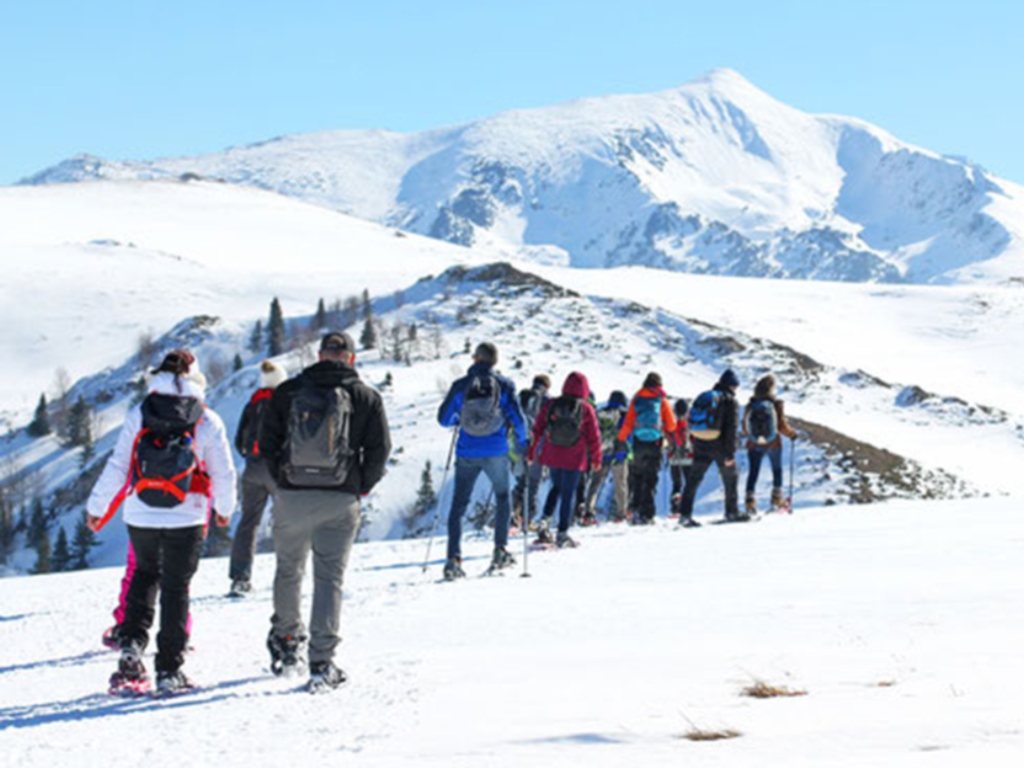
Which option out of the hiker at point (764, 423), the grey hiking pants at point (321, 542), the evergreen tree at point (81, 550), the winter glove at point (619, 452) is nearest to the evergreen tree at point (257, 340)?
the evergreen tree at point (81, 550)

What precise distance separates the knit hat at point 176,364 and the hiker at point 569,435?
22.1 feet

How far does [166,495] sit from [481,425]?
474 centimetres

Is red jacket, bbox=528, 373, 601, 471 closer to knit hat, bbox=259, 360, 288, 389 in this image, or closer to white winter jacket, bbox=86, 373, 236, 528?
knit hat, bbox=259, 360, 288, 389

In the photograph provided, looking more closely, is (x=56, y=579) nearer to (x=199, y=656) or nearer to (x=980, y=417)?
(x=199, y=656)

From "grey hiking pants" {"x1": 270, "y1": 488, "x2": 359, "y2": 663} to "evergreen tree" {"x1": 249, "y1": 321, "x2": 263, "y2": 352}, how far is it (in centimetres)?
11218

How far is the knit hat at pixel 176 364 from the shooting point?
702 cm

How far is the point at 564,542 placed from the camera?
47.5 ft

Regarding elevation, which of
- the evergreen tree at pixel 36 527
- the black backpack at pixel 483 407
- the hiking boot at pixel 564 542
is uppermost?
the black backpack at pixel 483 407

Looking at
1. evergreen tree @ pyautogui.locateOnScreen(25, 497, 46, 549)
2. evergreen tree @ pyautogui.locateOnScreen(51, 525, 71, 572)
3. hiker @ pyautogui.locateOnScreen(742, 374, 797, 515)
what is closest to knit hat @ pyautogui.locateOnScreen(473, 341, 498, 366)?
hiker @ pyautogui.locateOnScreen(742, 374, 797, 515)

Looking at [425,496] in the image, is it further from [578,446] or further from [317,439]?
[317,439]

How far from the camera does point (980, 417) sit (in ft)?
282

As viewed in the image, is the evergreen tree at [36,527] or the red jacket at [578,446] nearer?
the red jacket at [578,446]

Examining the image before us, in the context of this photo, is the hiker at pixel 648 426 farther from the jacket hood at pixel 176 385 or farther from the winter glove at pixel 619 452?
the jacket hood at pixel 176 385

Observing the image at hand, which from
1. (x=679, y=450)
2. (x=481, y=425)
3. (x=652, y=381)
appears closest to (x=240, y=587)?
(x=481, y=425)
